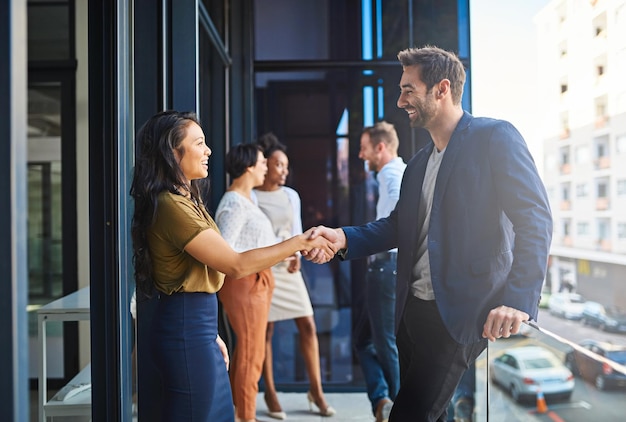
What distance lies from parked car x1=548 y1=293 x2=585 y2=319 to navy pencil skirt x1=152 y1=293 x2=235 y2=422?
21133 mm

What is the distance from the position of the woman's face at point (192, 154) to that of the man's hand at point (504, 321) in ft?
3.04

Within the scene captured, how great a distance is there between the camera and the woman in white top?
364 cm

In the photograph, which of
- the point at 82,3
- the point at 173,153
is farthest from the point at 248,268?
the point at 82,3

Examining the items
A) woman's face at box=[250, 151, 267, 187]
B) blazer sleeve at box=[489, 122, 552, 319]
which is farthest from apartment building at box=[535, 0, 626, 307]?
blazer sleeve at box=[489, 122, 552, 319]

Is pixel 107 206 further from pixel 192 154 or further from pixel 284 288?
pixel 284 288

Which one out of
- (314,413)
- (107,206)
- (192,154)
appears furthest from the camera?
(314,413)

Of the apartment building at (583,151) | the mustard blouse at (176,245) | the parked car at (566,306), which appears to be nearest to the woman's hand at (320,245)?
the mustard blouse at (176,245)

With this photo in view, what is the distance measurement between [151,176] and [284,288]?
1946mm

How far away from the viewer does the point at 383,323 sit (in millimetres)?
3328

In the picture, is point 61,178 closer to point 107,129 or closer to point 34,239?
point 34,239

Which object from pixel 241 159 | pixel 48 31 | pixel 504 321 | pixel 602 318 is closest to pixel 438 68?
pixel 504 321

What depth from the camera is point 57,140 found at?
437cm

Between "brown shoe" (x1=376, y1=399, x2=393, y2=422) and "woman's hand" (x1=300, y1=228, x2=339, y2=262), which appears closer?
"woman's hand" (x1=300, y1=228, x2=339, y2=262)

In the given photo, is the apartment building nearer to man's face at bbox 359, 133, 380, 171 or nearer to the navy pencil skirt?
man's face at bbox 359, 133, 380, 171
